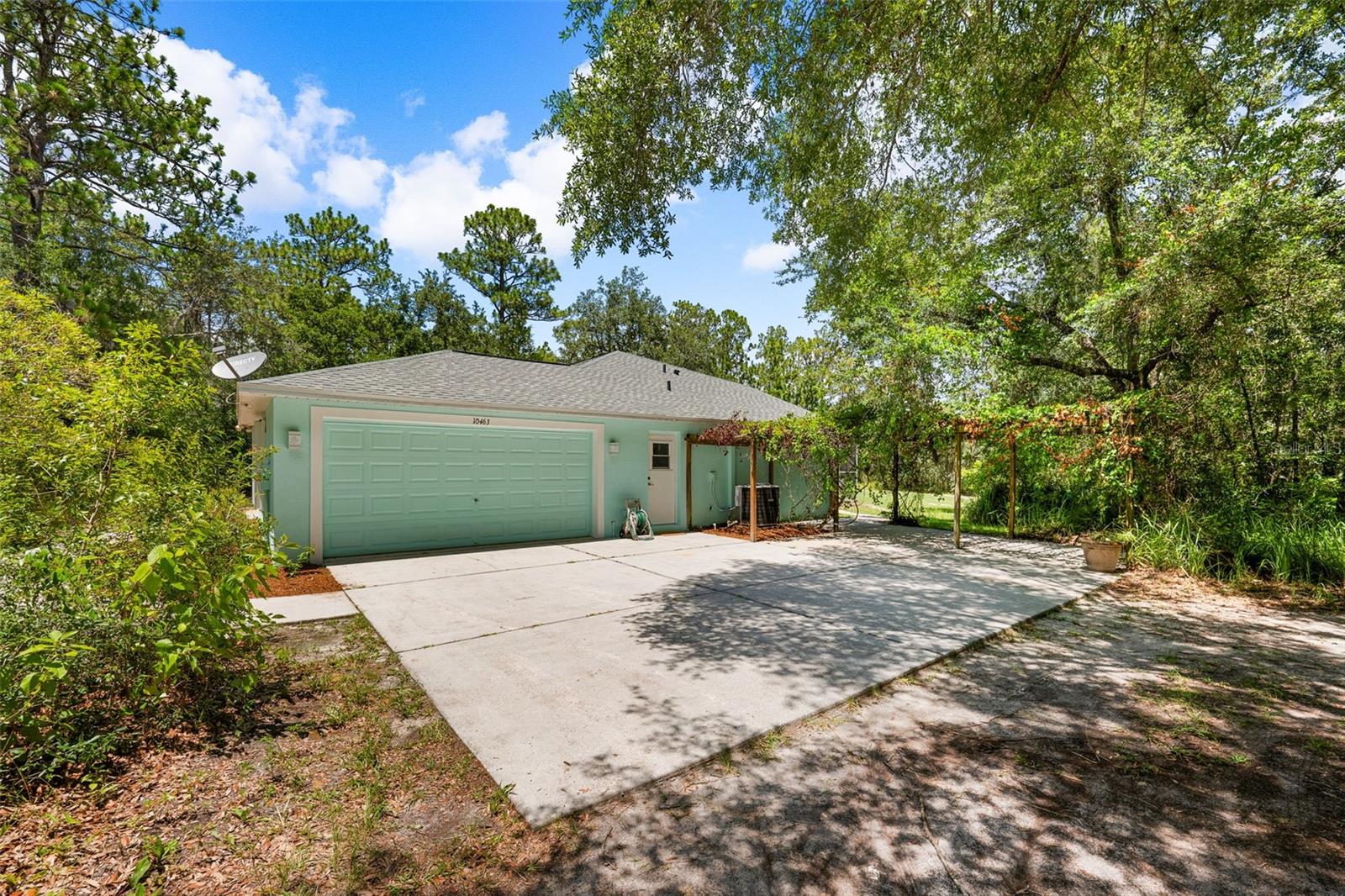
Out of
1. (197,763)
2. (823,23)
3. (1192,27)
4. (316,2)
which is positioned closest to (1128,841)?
(197,763)

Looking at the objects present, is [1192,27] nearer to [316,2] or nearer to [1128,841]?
[1128,841]

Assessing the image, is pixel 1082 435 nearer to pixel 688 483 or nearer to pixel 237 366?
pixel 688 483

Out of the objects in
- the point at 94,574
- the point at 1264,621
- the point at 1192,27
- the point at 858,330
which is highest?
the point at 1192,27

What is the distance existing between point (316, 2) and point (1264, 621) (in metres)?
11.6

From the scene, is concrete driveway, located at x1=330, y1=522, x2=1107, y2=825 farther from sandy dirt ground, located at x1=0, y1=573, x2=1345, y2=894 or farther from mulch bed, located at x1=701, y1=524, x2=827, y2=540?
mulch bed, located at x1=701, y1=524, x2=827, y2=540

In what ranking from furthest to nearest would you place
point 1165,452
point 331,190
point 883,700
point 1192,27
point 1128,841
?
point 331,190
point 1165,452
point 1192,27
point 883,700
point 1128,841

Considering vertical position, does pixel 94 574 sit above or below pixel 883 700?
above

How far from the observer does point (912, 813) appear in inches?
94.8

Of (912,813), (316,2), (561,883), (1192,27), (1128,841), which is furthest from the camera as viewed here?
(316,2)

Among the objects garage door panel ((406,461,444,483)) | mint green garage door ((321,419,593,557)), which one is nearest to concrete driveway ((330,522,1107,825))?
mint green garage door ((321,419,593,557))

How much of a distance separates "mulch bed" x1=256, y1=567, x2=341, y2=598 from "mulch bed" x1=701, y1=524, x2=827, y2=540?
6941 mm

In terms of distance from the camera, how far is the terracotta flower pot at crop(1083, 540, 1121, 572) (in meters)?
7.41

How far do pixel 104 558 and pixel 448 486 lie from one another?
6137mm

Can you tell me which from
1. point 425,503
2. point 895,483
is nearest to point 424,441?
point 425,503
